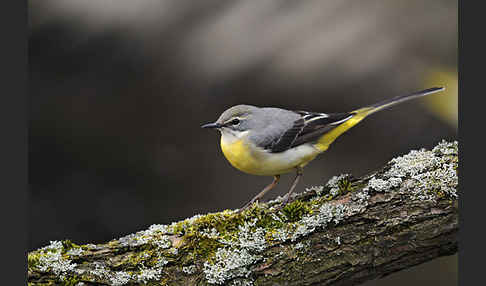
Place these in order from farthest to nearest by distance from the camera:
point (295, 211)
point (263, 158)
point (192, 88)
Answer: point (192, 88) → point (263, 158) → point (295, 211)

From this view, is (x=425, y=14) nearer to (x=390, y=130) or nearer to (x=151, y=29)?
(x=390, y=130)

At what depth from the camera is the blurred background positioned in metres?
2.82

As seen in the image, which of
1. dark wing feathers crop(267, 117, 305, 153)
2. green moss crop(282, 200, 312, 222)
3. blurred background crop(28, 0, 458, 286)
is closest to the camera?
green moss crop(282, 200, 312, 222)

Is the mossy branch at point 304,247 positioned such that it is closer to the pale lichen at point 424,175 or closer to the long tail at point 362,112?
the pale lichen at point 424,175

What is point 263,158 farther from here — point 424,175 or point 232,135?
point 424,175

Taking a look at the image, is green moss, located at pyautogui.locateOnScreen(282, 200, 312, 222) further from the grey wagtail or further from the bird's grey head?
the bird's grey head

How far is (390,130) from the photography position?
3068 mm

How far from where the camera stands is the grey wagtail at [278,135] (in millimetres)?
2615

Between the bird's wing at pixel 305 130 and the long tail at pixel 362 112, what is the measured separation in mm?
24

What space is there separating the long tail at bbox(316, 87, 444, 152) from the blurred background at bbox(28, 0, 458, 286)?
0.52 feet

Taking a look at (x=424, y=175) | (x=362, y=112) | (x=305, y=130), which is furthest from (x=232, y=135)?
(x=424, y=175)

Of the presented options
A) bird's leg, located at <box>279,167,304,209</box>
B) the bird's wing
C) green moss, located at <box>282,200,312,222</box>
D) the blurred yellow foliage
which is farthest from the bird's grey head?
the blurred yellow foliage

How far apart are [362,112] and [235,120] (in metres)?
0.71

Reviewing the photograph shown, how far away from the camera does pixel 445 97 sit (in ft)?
8.72
